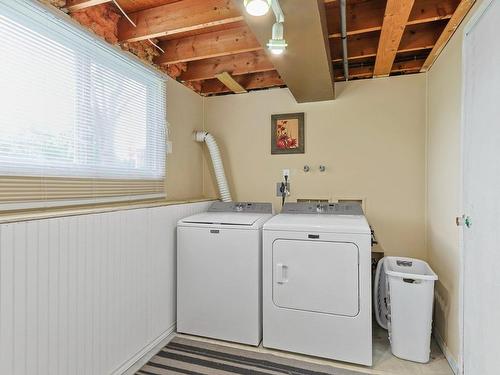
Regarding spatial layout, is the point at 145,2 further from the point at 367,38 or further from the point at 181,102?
the point at 367,38

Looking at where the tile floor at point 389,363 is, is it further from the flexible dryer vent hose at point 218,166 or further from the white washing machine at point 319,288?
the flexible dryer vent hose at point 218,166

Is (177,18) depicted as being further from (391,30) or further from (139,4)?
(391,30)

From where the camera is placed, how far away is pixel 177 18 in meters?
2.09

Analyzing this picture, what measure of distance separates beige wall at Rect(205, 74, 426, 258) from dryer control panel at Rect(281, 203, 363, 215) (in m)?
0.39

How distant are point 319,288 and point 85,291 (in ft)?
5.18

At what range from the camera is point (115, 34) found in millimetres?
2207

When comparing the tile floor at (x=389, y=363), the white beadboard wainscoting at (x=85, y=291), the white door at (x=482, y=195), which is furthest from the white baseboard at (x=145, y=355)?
the white door at (x=482, y=195)

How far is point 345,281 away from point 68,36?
255 centimetres

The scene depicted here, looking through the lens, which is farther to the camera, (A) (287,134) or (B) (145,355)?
(A) (287,134)

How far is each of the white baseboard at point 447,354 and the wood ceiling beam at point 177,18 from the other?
9.35 ft

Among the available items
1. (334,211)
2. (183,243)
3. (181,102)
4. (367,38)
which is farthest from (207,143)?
(367,38)

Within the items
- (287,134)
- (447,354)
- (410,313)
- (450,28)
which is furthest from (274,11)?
(447,354)

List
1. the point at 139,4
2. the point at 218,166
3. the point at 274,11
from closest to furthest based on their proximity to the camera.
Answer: the point at 274,11
the point at 139,4
the point at 218,166

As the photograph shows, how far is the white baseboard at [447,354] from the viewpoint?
1.96 m
